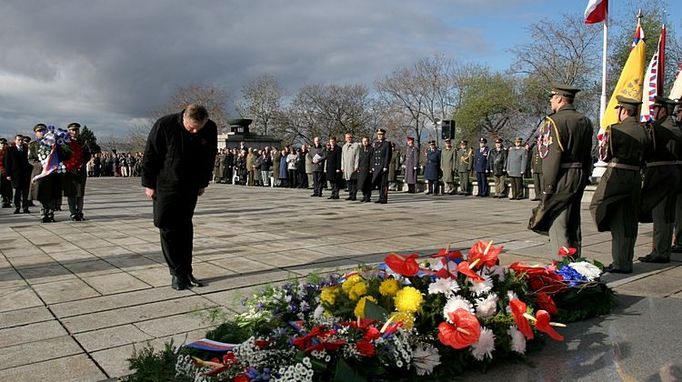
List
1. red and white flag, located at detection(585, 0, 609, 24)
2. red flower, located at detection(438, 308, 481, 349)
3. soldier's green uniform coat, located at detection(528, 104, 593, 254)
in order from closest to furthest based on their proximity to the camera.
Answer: red flower, located at detection(438, 308, 481, 349) → soldier's green uniform coat, located at detection(528, 104, 593, 254) → red and white flag, located at detection(585, 0, 609, 24)

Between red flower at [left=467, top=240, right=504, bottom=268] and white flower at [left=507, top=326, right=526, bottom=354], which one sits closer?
white flower at [left=507, top=326, right=526, bottom=354]

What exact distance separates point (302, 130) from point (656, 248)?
51.9m

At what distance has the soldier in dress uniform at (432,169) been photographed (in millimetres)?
20062

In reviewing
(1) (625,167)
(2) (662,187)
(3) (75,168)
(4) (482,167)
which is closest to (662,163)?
Result: (2) (662,187)

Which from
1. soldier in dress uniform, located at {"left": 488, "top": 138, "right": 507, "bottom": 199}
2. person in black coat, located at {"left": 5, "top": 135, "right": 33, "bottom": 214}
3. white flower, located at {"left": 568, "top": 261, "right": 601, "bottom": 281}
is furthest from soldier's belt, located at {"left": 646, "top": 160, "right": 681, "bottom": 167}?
person in black coat, located at {"left": 5, "top": 135, "right": 33, "bottom": 214}

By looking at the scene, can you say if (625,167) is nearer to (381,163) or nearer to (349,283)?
(349,283)

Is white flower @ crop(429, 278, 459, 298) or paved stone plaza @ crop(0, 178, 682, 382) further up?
white flower @ crop(429, 278, 459, 298)

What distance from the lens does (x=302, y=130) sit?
57406mm

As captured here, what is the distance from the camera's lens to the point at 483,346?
126 inches

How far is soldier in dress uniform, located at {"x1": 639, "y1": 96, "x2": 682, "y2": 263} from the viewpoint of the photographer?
21.5ft

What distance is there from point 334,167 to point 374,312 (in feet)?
47.3

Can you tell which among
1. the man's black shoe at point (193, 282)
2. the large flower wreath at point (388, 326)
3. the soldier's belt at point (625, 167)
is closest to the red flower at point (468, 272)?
the large flower wreath at point (388, 326)

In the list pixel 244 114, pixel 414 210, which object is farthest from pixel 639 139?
pixel 244 114

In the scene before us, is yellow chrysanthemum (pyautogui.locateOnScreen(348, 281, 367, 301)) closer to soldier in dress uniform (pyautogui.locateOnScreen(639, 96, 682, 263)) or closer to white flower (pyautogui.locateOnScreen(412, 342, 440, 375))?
white flower (pyautogui.locateOnScreen(412, 342, 440, 375))
